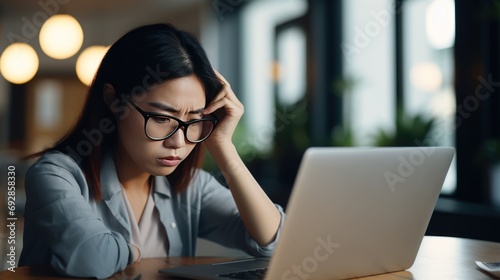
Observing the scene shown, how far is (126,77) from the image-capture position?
5.73ft

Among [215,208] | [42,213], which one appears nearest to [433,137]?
[215,208]

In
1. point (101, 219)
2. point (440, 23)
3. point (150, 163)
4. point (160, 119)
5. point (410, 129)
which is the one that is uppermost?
point (440, 23)

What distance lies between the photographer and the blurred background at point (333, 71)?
3736 mm

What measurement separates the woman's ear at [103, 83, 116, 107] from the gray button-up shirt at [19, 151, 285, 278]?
16 cm

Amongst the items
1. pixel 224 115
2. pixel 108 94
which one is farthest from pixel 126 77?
pixel 224 115

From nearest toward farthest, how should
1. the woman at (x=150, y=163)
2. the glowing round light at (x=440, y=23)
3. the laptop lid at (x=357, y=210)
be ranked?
the laptop lid at (x=357, y=210) → the woman at (x=150, y=163) → the glowing round light at (x=440, y=23)

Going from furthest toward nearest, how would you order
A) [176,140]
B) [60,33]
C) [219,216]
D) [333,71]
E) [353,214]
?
[333,71]
[60,33]
[219,216]
[176,140]
[353,214]

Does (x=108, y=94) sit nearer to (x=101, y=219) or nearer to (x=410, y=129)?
(x=101, y=219)

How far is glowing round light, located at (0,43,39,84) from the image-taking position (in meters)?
6.29

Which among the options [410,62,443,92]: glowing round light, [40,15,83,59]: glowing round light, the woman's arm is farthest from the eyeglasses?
[40,15,83,59]: glowing round light

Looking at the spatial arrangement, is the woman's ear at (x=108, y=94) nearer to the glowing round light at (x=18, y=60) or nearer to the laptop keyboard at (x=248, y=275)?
the laptop keyboard at (x=248, y=275)

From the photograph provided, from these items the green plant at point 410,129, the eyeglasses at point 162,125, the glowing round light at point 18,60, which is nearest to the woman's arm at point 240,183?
the eyeglasses at point 162,125

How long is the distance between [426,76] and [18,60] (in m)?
3.93

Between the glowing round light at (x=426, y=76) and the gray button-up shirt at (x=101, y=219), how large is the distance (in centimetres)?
252
